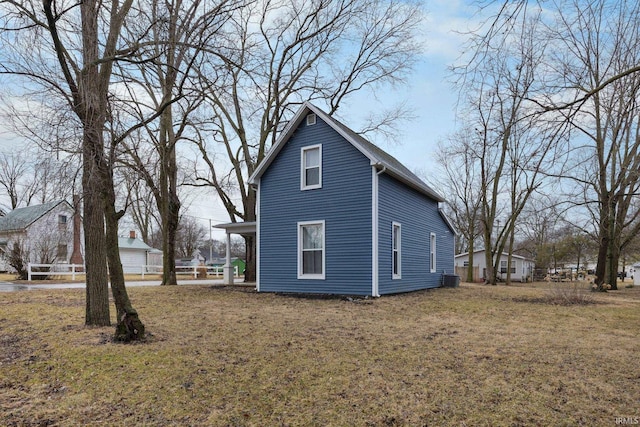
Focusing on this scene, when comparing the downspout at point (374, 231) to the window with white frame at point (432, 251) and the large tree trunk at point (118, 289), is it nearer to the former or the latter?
the window with white frame at point (432, 251)

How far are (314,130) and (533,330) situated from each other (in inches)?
338

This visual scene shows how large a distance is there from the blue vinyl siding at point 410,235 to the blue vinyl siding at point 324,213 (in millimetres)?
604

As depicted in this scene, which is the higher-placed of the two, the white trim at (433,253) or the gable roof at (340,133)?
the gable roof at (340,133)

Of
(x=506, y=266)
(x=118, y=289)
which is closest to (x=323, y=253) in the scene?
(x=118, y=289)

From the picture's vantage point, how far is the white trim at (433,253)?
17.3 metres

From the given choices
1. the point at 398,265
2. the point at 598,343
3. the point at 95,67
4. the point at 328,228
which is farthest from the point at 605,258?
the point at 95,67

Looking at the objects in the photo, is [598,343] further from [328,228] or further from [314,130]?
[314,130]

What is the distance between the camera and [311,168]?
13195mm

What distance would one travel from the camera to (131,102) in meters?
6.95

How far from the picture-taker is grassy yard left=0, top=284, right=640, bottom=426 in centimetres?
348

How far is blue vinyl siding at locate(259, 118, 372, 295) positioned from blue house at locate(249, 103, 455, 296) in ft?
0.10

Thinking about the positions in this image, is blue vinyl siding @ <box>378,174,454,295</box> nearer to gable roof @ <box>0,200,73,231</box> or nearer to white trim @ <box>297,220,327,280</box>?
white trim @ <box>297,220,327,280</box>

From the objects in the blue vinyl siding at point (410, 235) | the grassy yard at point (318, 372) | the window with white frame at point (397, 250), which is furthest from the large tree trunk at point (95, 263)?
the window with white frame at point (397, 250)

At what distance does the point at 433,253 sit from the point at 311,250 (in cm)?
717
